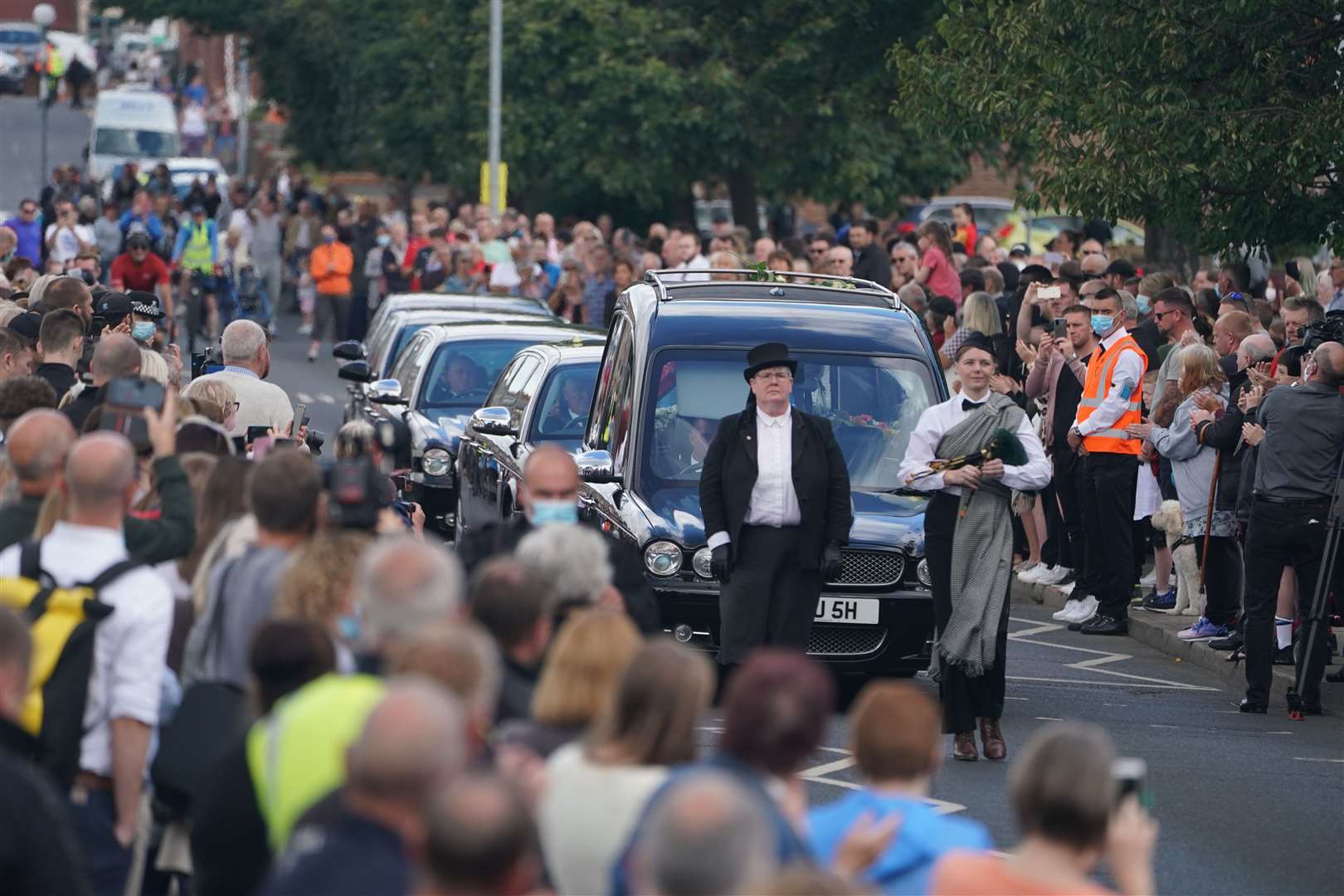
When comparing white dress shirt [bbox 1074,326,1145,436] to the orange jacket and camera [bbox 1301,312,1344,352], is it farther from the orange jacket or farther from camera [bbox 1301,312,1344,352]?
the orange jacket

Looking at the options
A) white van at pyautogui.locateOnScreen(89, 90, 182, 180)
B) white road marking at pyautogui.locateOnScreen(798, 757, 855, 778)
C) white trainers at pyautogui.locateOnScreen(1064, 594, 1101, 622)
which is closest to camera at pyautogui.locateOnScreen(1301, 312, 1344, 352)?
white trainers at pyautogui.locateOnScreen(1064, 594, 1101, 622)

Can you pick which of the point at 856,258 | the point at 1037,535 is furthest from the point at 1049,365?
the point at 856,258

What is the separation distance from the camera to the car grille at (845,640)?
1234 cm

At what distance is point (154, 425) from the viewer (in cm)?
815

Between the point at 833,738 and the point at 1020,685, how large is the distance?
7.24 feet

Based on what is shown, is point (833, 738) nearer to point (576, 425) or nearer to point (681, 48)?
point (576, 425)

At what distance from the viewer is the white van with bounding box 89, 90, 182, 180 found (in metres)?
54.2

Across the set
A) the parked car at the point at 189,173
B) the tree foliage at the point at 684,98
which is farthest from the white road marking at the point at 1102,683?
the parked car at the point at 189,173

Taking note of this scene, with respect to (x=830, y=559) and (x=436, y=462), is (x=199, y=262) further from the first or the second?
(x=830, y=559)

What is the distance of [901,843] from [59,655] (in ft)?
8.57

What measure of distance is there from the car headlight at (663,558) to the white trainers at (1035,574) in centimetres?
571

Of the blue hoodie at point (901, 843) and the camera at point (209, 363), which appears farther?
the camera at point (209, 363)

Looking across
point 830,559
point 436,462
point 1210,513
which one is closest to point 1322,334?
point 1210,513

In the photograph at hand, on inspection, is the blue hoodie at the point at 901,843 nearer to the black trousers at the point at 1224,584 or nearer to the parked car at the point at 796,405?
the parked car at the point at 796,405
